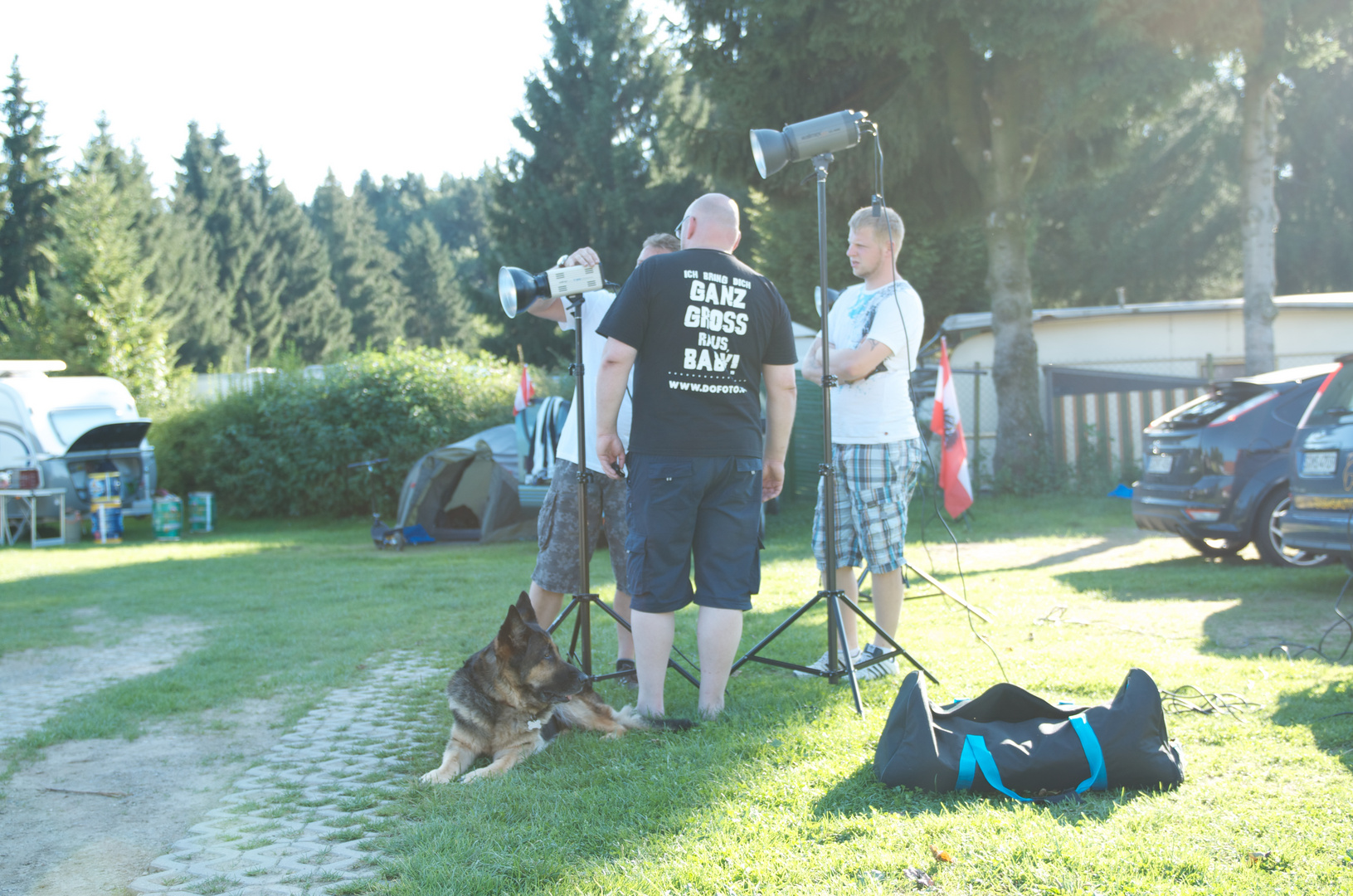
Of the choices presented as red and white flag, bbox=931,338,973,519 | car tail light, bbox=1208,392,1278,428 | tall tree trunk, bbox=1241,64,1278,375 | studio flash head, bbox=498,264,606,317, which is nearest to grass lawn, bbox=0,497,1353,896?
red and white flag, bbox=931,338,973,519

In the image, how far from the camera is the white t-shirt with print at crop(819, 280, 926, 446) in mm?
4535

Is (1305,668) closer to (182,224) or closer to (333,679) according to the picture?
(333,679)

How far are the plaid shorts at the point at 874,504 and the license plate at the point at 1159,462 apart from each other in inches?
185

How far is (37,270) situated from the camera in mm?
32969

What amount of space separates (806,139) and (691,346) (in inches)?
48.7

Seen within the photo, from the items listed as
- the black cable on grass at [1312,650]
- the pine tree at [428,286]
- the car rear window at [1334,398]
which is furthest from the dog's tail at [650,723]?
the pine tree at [428,286]

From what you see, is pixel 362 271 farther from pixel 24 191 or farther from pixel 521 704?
pixel 521 704

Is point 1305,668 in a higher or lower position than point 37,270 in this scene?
lower

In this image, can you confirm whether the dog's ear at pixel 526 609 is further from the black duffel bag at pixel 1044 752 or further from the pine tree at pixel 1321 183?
the pine tree at pixel 1321 183

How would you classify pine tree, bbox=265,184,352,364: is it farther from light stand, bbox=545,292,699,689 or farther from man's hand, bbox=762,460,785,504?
man's hand, bbox=762,460,785,504

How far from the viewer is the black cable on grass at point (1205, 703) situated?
3.85 metres

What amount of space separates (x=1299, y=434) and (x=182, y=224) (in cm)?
4094

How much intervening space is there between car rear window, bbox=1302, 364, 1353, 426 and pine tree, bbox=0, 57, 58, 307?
1391 inches

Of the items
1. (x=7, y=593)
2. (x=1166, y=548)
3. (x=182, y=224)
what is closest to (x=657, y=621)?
(x=1166, y=548)
